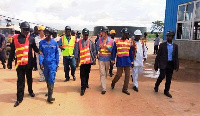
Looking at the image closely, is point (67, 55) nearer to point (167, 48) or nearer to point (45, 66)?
point (45, 66)

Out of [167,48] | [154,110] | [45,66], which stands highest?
[167,48]

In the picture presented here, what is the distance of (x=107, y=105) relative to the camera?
4492mm

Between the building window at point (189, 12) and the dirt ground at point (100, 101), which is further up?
the building window at point (189, 12)

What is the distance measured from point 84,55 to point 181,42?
9.73 metres

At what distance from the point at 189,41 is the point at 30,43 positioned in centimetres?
1064

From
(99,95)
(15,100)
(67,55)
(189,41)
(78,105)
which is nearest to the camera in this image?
(78,105)

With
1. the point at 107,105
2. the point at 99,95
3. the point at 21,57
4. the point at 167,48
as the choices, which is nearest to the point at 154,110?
the point at 107,105

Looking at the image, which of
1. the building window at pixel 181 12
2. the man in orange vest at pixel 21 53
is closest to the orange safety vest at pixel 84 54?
the man in orange vest at pixel 21 53

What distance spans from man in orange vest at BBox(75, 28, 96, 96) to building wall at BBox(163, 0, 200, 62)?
8487mm

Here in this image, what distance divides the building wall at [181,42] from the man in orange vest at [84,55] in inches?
334

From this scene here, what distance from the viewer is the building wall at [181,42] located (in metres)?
11.6

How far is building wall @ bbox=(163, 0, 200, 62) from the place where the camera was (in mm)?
11648

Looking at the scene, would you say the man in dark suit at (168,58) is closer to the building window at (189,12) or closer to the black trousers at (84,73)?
the black trousers at (84,73)

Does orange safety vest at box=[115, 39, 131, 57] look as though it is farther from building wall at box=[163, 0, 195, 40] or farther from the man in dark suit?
building wall at box=[163, 0, 195, 40]
